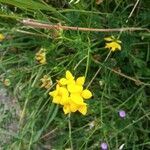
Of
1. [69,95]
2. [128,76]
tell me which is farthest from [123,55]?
[69,95]

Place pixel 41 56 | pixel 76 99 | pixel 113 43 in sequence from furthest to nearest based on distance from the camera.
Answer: pixel 41 56 → pixel 113 43 → pixel 76 99

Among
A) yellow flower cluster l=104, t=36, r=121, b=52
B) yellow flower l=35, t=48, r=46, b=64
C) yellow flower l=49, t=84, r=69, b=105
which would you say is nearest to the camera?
yellow flower l=49, t=84, r=69, b=105

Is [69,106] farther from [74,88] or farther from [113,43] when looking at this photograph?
[113,43]

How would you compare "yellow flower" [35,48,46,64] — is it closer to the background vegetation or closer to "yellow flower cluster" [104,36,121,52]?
the background vegetation

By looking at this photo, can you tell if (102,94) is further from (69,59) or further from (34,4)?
(34,4)

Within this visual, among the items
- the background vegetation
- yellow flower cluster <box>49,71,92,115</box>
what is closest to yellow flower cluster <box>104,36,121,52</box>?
the background vegetation

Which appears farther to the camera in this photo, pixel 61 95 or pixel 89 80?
pixel 89 80

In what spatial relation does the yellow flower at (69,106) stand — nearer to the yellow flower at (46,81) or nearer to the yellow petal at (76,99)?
the yellow petal at (76,99)

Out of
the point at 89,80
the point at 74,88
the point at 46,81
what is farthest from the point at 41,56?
the point at 74,88
